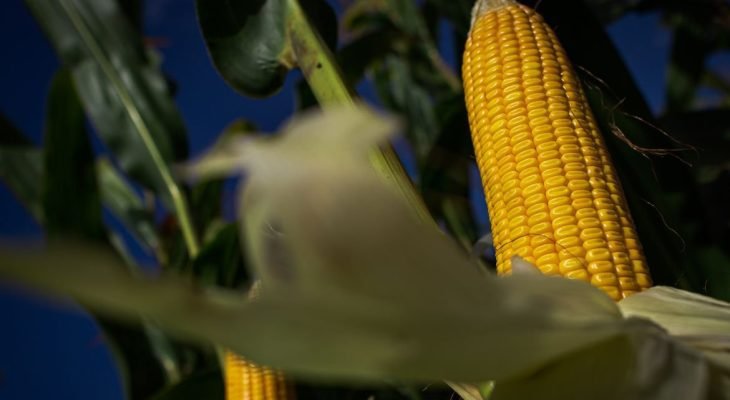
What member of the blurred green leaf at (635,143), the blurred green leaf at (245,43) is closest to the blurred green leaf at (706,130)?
the blurred green leaf at (635,143)

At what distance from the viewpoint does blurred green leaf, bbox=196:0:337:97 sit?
2.91 feet

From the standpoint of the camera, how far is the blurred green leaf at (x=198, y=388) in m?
0.95

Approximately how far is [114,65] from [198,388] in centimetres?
59

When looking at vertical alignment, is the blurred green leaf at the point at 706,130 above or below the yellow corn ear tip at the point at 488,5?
below

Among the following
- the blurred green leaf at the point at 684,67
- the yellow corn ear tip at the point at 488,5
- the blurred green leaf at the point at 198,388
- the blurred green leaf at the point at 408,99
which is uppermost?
the yellow corn ear tip at the point at 488,5

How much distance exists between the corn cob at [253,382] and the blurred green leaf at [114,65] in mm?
481

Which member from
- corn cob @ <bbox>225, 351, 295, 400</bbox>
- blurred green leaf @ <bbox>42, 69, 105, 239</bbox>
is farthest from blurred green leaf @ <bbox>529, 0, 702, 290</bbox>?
blurred green leaf @ <bbox>42, 69, 105, 239</bbox>

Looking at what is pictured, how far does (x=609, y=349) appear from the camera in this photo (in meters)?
0.34

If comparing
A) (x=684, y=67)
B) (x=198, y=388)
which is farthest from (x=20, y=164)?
(x=684, y=67)

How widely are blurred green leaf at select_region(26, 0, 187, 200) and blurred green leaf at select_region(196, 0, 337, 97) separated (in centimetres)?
36

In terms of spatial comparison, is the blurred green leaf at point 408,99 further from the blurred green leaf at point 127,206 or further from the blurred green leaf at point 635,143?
the blurred green leaf at point 635,143

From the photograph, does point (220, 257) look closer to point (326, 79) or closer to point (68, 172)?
point (68, 172)

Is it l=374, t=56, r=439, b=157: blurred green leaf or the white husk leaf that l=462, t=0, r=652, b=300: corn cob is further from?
l=374, t=56, r=439, b=157: blurred green leaf

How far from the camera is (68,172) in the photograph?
43.2 inches
